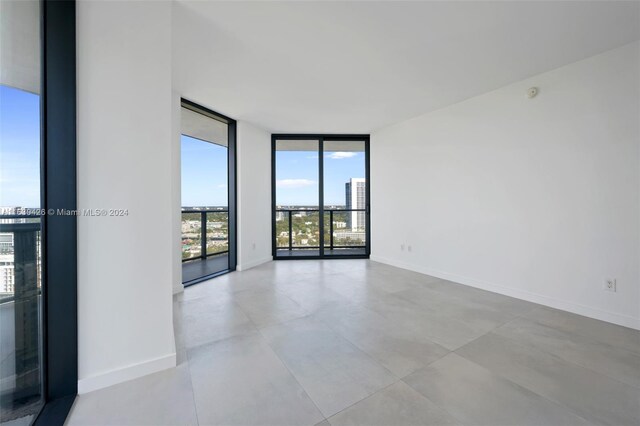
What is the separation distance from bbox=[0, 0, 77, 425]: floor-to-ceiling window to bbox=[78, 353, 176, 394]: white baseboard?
0.06 m

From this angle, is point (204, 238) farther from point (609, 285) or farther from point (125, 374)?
point (609, 285)

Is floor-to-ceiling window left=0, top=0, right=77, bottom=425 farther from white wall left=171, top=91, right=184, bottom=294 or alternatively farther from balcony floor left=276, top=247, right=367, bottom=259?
balcony floor left=276, top=247, right=367, bottom=259

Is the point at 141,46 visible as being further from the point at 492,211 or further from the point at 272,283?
the point at 492,211

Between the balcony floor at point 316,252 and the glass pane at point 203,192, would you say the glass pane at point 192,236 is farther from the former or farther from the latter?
the balcony floor at point 316,252

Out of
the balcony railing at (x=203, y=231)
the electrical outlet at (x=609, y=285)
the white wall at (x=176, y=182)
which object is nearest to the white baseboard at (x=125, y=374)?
the white wall at (x=176, y=182)

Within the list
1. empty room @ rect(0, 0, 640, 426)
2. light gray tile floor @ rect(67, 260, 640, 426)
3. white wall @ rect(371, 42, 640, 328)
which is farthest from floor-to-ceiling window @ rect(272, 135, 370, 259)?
light gray tile floor @ rect(67, 260, 640, 426)

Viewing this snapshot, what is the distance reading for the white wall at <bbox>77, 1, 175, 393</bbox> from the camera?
1499 mm

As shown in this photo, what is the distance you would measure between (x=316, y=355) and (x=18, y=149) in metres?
2.12

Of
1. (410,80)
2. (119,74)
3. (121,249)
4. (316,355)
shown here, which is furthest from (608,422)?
(119,74)

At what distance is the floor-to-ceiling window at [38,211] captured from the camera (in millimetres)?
1212

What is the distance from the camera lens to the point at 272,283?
3.65 m

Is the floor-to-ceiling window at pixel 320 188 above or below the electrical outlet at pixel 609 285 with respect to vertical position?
above

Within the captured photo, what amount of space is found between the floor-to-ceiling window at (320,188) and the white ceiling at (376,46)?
178 cm

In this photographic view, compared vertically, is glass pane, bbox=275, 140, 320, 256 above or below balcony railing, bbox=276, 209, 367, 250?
above
